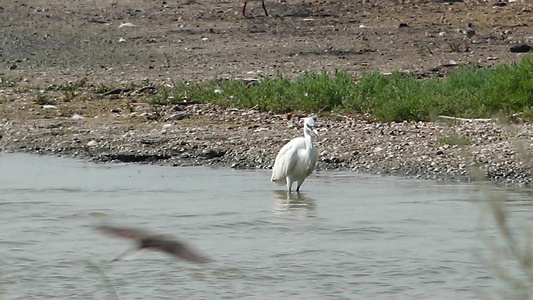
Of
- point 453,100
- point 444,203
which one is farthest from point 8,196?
point 453,100

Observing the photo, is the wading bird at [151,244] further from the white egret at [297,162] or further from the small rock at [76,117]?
the small rock at [76,117]

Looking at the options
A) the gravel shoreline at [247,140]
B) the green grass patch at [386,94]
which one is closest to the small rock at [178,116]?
the gravel shoreline at [247,140]

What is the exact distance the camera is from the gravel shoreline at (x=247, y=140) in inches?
364

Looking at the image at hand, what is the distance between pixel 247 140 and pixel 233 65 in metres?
4.31

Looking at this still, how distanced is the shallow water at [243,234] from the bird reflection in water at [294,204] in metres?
0.01

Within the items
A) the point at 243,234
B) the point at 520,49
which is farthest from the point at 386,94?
the point at 243,234

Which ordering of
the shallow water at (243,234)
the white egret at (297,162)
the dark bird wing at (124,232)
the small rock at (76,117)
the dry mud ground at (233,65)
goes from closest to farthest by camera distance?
the dark bird wing at (124,232), the shallow water at (243,234), the white egret at (297,162), the dry mud ground at (233,65), the small rock at (76,117)

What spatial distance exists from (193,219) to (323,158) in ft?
7.69

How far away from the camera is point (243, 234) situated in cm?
727

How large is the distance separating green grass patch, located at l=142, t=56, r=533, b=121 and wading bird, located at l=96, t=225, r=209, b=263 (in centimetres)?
853

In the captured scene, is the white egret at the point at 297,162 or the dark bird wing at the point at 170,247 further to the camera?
the white egret at the point at 297,162

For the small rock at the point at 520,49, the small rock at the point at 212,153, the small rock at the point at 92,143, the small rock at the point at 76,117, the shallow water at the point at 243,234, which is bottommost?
the shallow water at the point at 243,234

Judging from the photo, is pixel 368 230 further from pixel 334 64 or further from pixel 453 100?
pixel 334 64

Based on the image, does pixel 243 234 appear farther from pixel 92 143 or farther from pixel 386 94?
pixel 386 94
